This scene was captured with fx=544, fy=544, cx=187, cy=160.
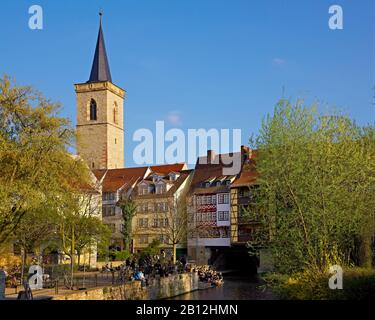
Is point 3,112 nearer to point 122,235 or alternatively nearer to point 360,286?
point 360,286

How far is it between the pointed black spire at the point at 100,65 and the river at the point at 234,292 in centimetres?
3600

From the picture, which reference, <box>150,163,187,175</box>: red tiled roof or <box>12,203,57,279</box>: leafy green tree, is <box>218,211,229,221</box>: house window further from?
<box>12,203,57,279</box>: leafy green tree

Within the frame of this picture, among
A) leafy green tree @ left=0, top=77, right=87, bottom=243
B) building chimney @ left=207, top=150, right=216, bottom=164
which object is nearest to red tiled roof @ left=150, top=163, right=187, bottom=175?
building chimney @ left=207, top=150, right=216, bottom=164

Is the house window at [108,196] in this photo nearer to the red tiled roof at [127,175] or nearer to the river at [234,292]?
the red tiled roof at [127,175]

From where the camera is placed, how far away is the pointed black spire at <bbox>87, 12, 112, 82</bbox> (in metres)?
64.5

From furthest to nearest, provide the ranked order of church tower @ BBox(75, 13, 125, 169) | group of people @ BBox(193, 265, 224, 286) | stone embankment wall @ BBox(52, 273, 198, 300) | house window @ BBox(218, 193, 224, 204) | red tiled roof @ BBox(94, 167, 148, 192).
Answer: church tower @ BBox(75, 13, 125, 169), red tiled roof @ BBox(94, 167, 148, 192), house window @ BBox(218, 193, 224, 204), group of people @ BBox(193, 265, 224, 286), stone embankment wall @ BBox(52, 273, 198, 300)

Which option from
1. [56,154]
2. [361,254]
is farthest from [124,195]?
[361,254]

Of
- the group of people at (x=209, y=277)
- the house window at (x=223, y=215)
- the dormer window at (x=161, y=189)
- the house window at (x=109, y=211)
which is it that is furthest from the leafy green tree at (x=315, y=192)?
the house window at (x=109, y=211)

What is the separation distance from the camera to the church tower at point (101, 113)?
6219 centimetres

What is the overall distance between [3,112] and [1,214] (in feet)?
11.0

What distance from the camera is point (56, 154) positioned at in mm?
17656

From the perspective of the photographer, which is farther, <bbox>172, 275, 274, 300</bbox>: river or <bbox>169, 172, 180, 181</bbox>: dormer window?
<bbox>169, 172, 180, 181</bbox>: dormer window

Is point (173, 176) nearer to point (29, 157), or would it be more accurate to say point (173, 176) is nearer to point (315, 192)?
point (29, 157)

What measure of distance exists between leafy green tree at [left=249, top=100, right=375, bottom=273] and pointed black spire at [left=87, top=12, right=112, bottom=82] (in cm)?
5082
